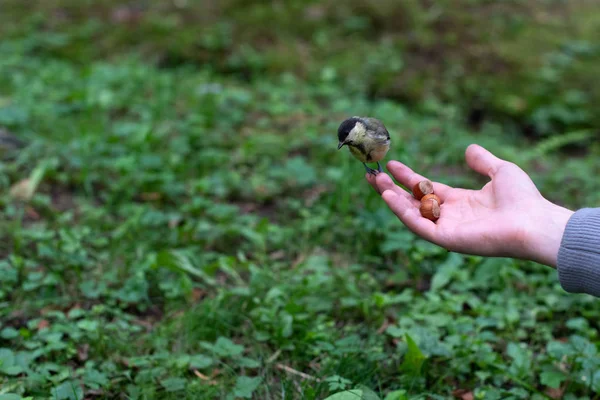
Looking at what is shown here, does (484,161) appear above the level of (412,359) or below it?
Result: above

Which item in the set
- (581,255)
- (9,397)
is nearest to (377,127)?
(581,255)

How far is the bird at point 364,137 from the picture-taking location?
2508 millimetres

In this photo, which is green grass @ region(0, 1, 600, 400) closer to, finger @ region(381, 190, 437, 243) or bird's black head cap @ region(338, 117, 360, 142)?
finger @ region(381, 190, 437, 243)

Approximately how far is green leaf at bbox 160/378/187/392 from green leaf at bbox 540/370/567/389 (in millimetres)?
1379

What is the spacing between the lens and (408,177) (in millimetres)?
2520

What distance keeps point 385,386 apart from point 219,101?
9.64 ft

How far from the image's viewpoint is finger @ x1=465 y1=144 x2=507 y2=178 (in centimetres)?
228

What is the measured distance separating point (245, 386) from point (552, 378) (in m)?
1.18

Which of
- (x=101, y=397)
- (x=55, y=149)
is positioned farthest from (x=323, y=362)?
Result: (x=55, y=149)

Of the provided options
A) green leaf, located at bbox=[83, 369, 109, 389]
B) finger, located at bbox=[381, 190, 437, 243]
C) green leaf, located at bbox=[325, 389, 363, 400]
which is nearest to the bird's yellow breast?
finger, located at bbox=[381, 190, 437, 243]

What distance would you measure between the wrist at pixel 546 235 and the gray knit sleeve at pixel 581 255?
29 mm

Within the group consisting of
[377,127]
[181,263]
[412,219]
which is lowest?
[181,263]

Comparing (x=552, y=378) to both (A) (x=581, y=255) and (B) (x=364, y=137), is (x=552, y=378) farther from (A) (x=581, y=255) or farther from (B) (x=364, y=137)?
(B) (x=364, y=137)

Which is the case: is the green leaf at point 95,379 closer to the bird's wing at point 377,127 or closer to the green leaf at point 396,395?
the green leaf at point 396,395
